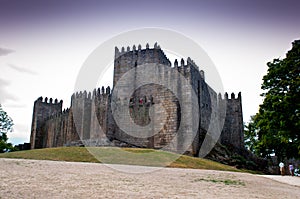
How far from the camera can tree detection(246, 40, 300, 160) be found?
22297 millimetres

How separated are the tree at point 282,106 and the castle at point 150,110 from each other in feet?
27.1

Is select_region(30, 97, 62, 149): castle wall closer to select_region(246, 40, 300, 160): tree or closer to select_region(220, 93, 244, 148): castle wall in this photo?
select_region(220, 93, 244, 148): castle wall

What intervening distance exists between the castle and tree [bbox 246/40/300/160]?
825 centimetres

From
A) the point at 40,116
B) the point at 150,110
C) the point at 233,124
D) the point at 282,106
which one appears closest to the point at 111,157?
the point at 282,106

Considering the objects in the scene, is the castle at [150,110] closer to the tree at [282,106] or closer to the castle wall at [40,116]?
the tree at [282,106]

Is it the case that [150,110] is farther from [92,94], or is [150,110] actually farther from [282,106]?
[282,106]

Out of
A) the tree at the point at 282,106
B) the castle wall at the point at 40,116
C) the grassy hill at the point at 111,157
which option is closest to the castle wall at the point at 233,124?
the tree at the point at 282,106

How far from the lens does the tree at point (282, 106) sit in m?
22.3

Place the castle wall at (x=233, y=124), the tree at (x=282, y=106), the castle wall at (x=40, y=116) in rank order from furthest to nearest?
the castle wall at (x=40, y=116) → the castle wall at (x=233, y=124) → the tree at (x=282, y=106)

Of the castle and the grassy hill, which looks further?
the castle

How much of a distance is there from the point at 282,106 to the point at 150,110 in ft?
46.7

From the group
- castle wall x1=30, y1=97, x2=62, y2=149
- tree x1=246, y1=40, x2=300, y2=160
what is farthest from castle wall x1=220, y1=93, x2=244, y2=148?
castle wall x1=30, y1=97, x2=62, y2=149

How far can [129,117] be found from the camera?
33.5 meters

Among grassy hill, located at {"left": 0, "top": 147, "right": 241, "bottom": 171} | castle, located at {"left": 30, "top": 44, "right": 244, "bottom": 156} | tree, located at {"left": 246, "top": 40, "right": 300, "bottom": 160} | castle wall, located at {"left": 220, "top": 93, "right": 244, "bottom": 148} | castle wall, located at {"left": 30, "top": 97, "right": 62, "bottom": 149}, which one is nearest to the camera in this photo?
grassy hill, located at {"left": 0, "top": 147, "right": 241, "bottom": 171}
